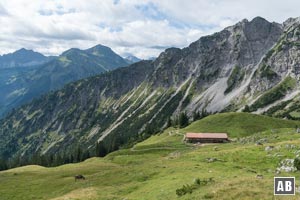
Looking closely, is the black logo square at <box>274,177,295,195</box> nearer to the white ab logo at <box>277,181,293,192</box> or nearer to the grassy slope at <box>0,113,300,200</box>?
the white ab logo at <box>277,181,293,192</box>

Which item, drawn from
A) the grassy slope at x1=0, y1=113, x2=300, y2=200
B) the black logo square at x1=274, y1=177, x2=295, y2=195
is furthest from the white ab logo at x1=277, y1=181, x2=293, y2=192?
the grassy slope at x1=0, y1=113, x2=300, y2=200

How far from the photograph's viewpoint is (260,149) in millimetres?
68812

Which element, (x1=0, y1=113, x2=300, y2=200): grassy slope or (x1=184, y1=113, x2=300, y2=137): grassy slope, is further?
(x1=184, y1=113, x2=300, y2=137): grassy slope

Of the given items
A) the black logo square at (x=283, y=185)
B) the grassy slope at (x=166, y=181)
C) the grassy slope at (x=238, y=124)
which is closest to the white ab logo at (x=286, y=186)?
the black logo square at (x=283, y=185)

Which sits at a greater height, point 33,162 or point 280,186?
point 280,186

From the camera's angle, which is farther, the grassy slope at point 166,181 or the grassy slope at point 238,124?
the grassy slope at point 238,124

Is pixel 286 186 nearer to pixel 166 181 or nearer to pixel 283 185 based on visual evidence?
pixel 283 185

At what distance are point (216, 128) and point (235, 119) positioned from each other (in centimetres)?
1075

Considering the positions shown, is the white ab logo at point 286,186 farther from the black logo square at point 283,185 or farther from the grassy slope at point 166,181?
the grassy slope at point 166,181

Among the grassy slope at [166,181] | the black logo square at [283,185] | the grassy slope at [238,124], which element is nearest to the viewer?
the black logo square at [283,185]

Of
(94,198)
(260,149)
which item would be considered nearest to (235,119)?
(260,149)

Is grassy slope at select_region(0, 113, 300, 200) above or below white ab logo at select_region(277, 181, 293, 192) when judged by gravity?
below

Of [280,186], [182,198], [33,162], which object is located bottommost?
[33,162]

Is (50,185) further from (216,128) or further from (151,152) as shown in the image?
(216,128)
